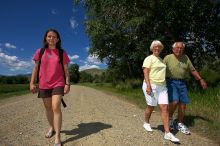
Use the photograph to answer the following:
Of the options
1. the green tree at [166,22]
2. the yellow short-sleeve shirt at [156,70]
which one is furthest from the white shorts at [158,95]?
the green tree at [166,22]

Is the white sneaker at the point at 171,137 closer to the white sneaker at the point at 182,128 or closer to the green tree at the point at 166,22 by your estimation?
the white sneaker at the point at 182,128

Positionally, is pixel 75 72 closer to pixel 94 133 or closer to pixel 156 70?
pixel 94 133

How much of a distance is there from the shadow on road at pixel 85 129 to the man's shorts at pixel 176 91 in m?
1.75

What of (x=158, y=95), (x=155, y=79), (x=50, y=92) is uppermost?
(x=155, y=79)

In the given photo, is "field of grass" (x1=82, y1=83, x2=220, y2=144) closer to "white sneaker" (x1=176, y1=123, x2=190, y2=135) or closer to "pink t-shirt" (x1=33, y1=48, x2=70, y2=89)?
"white sneaker" (x1=176, y1=123, x2=190, y2=135)

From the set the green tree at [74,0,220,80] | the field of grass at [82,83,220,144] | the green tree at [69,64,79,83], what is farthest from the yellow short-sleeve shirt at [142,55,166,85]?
Answer: the green tree at [69,64,79,83]

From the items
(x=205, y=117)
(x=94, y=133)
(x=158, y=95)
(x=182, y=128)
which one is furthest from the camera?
(x=205, y=117)

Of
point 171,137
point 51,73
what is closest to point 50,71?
point 51,73

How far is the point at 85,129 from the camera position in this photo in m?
7.97

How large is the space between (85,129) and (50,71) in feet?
6.81

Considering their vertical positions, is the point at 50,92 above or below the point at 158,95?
above

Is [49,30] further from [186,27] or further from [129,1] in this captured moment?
[186,27]

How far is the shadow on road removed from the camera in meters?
7.23

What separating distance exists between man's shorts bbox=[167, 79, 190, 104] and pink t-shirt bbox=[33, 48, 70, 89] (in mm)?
2621
